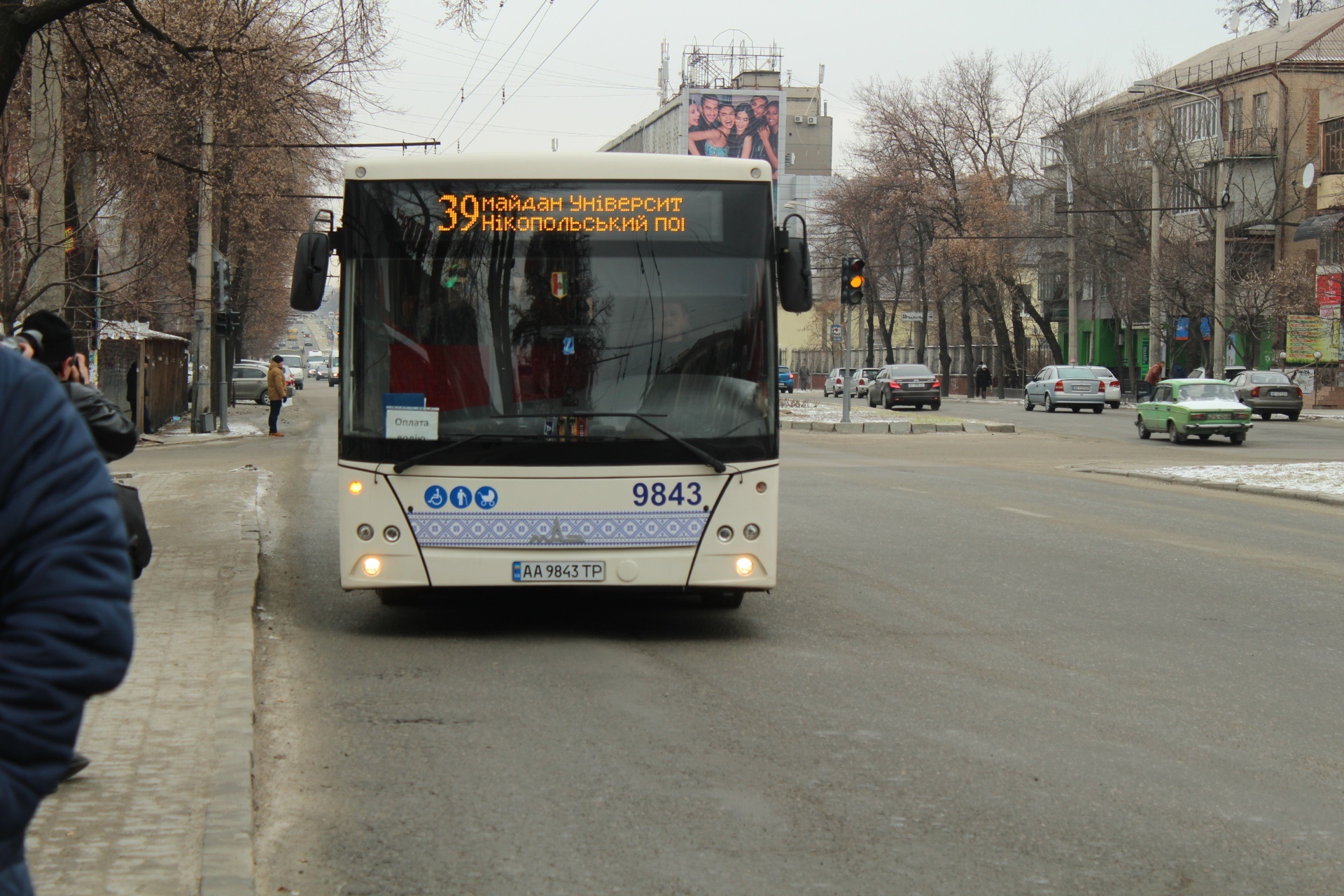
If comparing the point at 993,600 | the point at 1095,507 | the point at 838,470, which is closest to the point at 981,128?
the point at 838,470

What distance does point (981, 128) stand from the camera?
65.2 metres

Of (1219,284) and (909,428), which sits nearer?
(909,428)

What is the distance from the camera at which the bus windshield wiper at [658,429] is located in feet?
26.7

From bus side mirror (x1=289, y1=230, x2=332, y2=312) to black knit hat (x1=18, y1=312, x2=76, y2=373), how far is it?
2.42 m

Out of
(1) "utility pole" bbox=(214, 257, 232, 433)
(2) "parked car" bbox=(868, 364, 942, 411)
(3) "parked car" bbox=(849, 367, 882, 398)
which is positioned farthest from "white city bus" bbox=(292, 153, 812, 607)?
(3) "parked car" bbox=(849, 367, 882, 398)

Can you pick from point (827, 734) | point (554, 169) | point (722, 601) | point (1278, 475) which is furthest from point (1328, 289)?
point (827, 734)

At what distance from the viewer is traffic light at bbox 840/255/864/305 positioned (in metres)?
30.3

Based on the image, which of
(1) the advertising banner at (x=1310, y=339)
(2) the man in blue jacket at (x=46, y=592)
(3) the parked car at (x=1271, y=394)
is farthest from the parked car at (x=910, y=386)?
(2) the man in blue jacket at (x=46, y=592)

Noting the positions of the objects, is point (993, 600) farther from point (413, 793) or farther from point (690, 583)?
point (413, 793)

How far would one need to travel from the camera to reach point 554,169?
8398 mm

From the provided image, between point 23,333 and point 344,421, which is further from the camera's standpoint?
point 344,421

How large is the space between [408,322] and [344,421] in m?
0.67

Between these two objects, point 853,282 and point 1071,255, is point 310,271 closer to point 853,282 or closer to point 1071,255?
point 853,282

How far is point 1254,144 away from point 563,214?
54.7 meters
